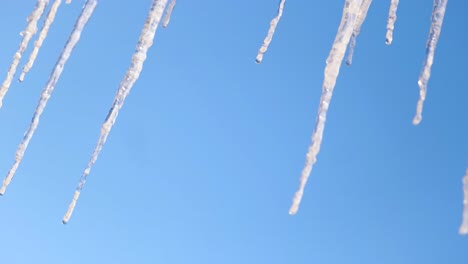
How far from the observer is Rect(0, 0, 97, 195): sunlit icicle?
26.7 inches

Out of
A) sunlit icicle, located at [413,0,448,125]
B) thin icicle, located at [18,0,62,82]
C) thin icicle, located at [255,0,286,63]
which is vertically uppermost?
thin icicle, located at [18,0,62,82]

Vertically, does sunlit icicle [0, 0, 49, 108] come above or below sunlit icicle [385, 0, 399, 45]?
above

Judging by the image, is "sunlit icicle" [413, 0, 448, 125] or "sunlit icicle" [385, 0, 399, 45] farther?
"sunlit icicle" [385, 0, 399, 45]

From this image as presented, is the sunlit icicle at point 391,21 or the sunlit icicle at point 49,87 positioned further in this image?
the sunlit icicle at point 391,21

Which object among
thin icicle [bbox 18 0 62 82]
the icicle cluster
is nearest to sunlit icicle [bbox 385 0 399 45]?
the icicle cluster

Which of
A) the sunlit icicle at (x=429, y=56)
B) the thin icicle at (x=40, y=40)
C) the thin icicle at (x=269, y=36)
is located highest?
the thin icicle at (x=40, y=40)

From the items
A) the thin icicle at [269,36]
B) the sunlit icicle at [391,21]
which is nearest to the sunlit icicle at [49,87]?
the thin icicle at [269,36]

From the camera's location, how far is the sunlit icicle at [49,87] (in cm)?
68

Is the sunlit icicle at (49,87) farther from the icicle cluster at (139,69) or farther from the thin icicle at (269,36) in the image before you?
the thin icicle at (269,36)

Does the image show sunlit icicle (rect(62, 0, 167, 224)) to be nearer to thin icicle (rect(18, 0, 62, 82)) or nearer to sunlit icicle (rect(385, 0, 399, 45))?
thin icicle (rect(18, 0, 62, 82))

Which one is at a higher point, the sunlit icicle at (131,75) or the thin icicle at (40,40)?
the thin icicle at (40,40)

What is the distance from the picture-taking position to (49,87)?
0.70 metres

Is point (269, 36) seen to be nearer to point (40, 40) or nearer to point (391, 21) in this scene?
point (391, 21)

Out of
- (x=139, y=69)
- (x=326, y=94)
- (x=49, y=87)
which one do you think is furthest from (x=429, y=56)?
(x=49, y=87)
